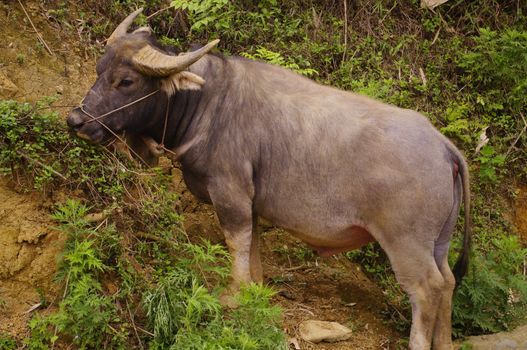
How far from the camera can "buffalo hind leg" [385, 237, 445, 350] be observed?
229 inches

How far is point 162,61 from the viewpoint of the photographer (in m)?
5.64

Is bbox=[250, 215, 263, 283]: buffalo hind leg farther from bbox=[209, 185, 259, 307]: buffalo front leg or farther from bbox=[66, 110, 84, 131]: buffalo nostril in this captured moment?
bbox=[66, 110, 84, 131]: buffalo nostril

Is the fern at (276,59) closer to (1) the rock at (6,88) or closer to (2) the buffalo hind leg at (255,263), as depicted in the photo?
(2) the buffalo hind leg at (255,263)

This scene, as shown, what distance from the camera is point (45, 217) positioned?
5.74 meters

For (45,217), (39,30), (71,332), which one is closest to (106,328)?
(71,332)

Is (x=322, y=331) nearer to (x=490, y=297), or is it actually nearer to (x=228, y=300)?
(x=228, y=300)

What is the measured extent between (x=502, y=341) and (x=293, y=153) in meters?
2.45

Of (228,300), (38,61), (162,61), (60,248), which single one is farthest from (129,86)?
(38,61)

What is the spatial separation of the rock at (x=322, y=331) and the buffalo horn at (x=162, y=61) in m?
2.44

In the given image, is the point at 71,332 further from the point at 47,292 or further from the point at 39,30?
the point at 39,30

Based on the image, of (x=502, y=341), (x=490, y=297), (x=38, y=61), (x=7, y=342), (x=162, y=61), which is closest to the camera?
(x=7, y=342)

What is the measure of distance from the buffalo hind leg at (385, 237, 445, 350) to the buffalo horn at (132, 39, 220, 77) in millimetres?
2128

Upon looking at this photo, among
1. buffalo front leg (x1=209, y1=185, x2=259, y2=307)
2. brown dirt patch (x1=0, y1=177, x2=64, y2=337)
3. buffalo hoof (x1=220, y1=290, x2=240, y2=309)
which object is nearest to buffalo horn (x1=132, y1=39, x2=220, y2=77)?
buffalo front leg (x1=209, y1=185, x2=259, y2=307)

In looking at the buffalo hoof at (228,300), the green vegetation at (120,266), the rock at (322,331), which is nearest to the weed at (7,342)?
the green vegetation at (120,266)
